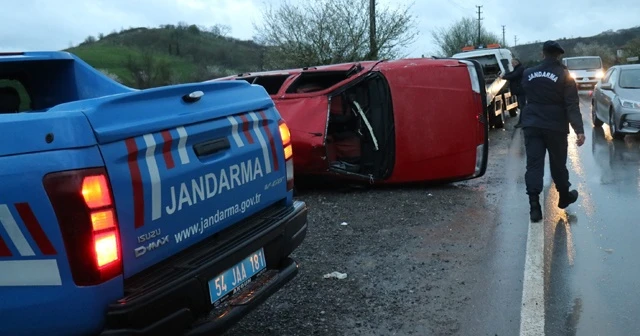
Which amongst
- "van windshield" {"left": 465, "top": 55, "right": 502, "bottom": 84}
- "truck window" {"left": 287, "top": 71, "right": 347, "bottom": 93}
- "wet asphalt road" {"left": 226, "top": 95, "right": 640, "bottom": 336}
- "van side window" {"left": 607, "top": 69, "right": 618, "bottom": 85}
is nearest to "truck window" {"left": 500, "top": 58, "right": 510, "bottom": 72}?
"van windshield" {"left": 465, "top": 55, "right": 502, "bottom": 84}

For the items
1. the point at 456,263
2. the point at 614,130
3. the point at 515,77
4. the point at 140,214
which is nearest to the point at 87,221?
the point at 140,214

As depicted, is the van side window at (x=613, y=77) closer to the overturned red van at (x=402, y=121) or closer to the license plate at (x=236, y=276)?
the overturned red van at (x=402, y=121)

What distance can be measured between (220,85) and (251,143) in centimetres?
38

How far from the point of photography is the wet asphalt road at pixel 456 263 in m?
4.18

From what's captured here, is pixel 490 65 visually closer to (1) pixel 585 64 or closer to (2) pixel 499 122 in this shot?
(2) pixel 499 122

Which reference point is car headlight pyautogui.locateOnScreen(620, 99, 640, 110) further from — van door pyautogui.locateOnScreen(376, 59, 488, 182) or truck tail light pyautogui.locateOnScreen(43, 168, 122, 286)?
truck tail light pyautogui.locateOnScreen(43, 168, 122, 286)

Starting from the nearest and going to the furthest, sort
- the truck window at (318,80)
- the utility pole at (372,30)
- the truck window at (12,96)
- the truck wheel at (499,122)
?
the truck window at (12,96) < the truck window at (318,80) < the truck wheel at (499,122) < the utility pole at (372,30)

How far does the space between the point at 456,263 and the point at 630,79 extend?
9.54m

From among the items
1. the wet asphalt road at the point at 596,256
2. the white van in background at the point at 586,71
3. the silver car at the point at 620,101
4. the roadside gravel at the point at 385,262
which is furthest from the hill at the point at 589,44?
the roadside gravel at the point at 385,262

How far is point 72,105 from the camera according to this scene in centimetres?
275

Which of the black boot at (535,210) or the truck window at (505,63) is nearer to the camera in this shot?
the black boot at (535,210)

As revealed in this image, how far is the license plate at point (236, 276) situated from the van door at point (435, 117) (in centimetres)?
481

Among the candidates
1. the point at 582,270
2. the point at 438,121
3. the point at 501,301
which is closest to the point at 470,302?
the point at 501,301

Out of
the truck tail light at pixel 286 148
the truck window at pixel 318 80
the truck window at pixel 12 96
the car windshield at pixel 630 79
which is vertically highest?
the truck window at pixel 12 96
